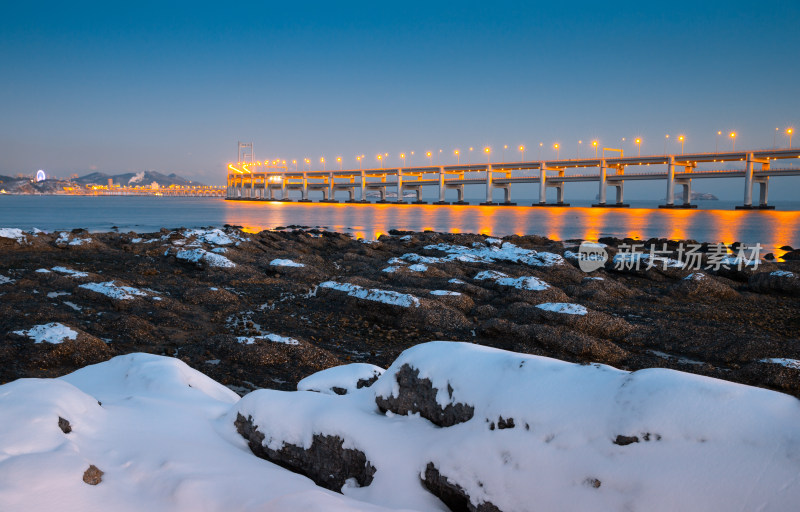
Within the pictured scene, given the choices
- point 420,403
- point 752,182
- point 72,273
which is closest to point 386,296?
point 420,403

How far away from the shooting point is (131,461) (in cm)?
271

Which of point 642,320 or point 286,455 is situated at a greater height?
point 286,455

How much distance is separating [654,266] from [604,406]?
39.6 ft

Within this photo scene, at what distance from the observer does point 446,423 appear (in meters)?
2.82

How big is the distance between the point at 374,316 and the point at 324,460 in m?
5.28

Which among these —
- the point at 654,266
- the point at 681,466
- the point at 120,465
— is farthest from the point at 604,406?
the point at 654,266

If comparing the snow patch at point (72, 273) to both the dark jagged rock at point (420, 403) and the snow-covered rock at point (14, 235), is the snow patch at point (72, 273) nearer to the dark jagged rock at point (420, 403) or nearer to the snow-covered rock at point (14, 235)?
the snow-covered rock at point (14, 235)

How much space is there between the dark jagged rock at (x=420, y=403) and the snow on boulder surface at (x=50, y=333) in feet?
15.5

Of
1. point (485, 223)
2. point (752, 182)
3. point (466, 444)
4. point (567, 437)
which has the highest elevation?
point (752, 182)

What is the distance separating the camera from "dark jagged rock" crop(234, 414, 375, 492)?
2.81 m

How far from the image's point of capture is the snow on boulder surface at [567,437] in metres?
2.02

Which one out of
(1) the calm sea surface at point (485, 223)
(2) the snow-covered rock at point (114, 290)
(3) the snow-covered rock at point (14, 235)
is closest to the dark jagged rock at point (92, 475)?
(2) the snow-covered rock at point (114, 290)

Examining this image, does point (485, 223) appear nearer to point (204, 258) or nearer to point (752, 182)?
point (204, 258)

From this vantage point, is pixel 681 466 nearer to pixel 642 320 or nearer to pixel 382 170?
pixel 642 320
